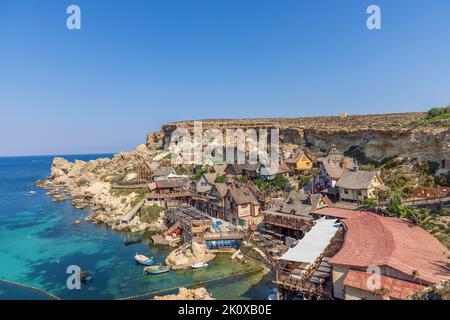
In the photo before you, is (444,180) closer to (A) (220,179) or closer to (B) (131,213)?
(A) (220,179)

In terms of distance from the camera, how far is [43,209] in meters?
76.6

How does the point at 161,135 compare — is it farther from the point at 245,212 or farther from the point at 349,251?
the point at 349,251

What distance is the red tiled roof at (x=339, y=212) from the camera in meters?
34.4

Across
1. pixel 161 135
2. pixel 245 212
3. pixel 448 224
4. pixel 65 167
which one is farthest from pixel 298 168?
pixel 65 167

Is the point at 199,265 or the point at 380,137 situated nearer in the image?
the point at 199,265

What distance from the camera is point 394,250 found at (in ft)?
70.6

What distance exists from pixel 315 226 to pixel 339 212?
439 cm

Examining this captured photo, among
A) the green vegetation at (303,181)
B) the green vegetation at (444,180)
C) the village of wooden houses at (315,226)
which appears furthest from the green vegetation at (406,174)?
the green vegetation at (303,181)

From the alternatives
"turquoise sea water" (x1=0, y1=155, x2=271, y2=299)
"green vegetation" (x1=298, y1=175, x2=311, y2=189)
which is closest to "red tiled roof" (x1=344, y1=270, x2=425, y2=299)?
"turquoise sea water" (x1=0, y1=155, x2=271, y2=299)

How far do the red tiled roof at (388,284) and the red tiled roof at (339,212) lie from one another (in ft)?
46.0

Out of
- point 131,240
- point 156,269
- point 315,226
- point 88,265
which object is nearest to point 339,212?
point 315,226

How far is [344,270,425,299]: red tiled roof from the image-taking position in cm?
1817

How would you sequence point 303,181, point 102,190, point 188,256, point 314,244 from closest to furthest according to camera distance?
1. point 314,244
2. point 188,256
3. point 303,181
4. point 102,190
